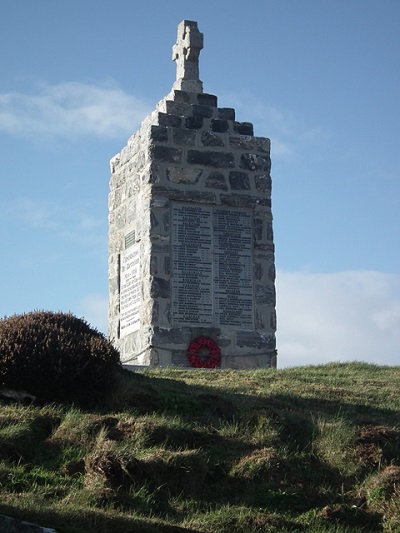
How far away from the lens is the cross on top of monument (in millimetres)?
21312

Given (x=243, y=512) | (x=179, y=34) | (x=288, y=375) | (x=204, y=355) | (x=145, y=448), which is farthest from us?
Answer: (x=179, y=34)

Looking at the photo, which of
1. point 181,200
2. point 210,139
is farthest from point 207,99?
point 181,200

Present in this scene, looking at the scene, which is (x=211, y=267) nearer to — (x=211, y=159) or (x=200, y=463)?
(x=211, y=159)

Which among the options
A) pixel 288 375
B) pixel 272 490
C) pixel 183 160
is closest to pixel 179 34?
pixel 183 160

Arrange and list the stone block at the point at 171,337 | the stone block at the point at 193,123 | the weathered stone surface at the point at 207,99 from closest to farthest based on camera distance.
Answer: the stone block at the point at 171,337, the stone block at the point at 193,123, the weathered stone surface at the point at 207,99

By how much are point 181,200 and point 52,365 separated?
7.99 m

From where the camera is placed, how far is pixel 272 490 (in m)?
10.2

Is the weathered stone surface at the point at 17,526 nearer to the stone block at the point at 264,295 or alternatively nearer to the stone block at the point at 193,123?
the stone block at the point at 264,295

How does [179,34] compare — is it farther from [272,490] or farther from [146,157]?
[272,490]

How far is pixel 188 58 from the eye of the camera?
21.4 m

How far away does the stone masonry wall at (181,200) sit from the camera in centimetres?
1919

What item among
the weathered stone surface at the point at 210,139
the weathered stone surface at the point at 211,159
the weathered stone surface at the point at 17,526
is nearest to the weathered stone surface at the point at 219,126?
the weathered stone surface at the point at 210,139

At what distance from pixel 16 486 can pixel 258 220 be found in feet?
37.1

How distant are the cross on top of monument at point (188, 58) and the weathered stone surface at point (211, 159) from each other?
173 cm
